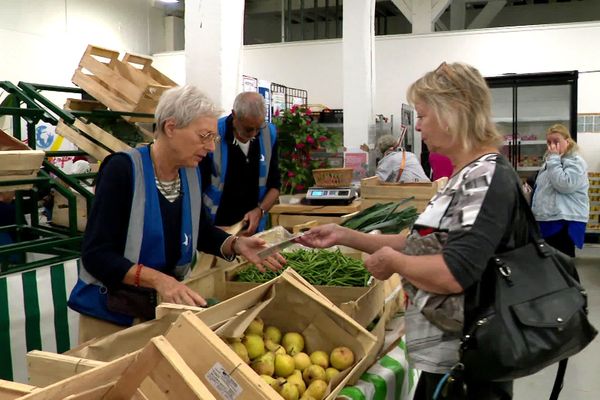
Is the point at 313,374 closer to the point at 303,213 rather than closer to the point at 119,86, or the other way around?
the point at 119,86

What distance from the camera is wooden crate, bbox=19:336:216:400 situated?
1260mm

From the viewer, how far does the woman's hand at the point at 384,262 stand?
166 cm

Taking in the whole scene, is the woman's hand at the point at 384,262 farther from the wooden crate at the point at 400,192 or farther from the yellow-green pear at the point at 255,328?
the wooden crate at the point at 400,192

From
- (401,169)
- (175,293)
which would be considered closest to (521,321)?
(175,293)

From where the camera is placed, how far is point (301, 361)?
1816mm

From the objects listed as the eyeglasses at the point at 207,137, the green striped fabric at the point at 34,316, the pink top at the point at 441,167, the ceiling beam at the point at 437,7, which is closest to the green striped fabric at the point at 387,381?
the eyeglasses at the point at 207,137

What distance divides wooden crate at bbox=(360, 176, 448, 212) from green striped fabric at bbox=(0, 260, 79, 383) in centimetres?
234

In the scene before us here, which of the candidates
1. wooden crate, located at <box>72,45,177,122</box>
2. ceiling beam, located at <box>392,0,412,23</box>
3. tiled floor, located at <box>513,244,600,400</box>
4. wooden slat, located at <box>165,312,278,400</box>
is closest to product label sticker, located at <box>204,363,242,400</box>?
wooden slat, located at <box>165,312,278,400</box>

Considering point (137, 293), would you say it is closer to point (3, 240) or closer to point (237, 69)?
point (3, 240)

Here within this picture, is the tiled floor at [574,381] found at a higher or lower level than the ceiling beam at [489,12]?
lower

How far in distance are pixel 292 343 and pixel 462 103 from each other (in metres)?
0.85

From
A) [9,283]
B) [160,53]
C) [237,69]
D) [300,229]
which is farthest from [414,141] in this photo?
[9,283]

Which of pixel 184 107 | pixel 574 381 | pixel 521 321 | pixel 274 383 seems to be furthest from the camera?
pixel 574 381

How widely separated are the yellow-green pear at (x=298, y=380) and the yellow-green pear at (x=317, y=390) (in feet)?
0.04
